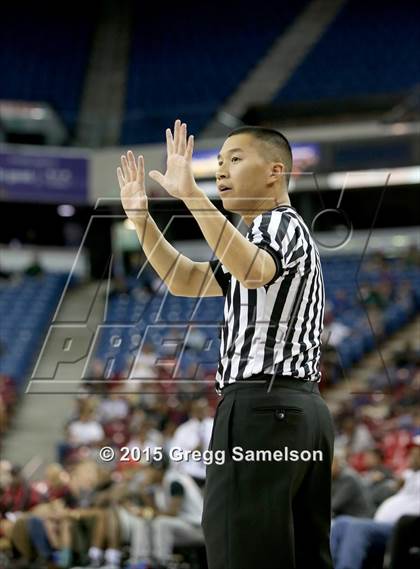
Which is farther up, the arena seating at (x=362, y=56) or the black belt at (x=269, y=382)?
the arena seating at (x=362, y=56)

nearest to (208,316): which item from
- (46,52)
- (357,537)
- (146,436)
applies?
(357,537)

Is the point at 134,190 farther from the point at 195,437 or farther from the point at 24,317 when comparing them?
the point at 24,317

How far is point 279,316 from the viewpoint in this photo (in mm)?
2482

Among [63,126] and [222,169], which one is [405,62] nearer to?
[63,126]

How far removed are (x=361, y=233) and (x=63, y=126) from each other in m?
5.13

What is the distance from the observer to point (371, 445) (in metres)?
7.75

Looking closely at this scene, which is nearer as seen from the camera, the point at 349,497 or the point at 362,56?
the point at 349,497

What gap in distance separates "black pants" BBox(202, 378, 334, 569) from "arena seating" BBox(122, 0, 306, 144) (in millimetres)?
14078

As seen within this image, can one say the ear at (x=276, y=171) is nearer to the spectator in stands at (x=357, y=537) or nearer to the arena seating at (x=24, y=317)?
the spectator in stands at (x=357, y=537)

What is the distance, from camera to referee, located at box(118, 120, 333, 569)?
240 cm

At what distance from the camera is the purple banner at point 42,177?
16.4m

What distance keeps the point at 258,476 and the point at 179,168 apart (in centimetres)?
70

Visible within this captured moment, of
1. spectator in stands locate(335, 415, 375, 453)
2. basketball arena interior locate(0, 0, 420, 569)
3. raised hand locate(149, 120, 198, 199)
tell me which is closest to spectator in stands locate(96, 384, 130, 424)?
basketball arena interior locate(0, 0, 420, 569)

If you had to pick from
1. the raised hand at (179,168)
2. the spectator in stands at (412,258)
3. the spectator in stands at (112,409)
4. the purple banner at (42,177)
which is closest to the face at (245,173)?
the raised hand at (179,168)
